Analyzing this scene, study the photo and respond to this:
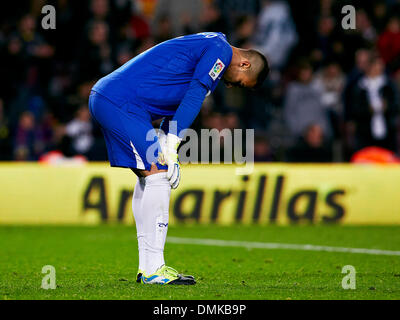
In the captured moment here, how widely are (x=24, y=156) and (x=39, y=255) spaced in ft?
17.2

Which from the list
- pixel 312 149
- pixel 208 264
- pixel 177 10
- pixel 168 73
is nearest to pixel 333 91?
pixel 312 149

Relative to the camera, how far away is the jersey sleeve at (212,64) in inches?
247

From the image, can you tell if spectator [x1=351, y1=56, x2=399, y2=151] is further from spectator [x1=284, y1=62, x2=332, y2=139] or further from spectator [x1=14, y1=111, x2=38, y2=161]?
spectator [x1=14, y1=111, x2=38, y2=161]

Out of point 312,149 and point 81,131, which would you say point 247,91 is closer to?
point 312,149

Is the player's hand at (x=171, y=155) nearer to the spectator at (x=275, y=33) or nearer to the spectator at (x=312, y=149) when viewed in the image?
the spectator at (x=312, y=149)

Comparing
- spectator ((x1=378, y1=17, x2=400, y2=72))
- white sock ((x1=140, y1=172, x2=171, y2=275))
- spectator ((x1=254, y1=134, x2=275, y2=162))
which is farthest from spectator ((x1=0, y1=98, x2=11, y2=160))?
white sock ((x1=140, y1=172, x2=171, y2=275))

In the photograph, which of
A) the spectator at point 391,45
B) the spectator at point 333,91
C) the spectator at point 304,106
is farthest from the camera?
the spectator at point 391,45

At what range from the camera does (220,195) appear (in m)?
12.4

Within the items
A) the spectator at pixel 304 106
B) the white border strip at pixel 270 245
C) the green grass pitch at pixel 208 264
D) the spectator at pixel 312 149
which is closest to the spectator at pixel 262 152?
the spectator at pixel 312 149

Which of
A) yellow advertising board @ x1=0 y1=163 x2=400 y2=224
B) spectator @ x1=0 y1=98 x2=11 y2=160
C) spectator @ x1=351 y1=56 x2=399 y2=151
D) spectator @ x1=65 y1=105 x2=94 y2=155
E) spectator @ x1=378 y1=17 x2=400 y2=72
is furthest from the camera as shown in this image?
spectator @ x1=378 y1=17 x2=400 y2=72

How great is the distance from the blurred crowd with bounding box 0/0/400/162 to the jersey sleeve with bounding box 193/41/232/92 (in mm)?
7330

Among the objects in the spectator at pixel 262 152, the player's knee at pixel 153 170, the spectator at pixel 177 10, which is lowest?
the spectator at pixel 262 152

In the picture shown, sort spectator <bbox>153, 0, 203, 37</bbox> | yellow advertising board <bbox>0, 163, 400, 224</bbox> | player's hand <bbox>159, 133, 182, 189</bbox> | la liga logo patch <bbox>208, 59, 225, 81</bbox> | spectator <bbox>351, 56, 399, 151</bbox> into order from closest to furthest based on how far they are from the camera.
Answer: player's hand <bbox>159, 133, 182, 189</bbox>, la liga logo patch <bbox>208, 59, 225, 81</bbox>, yellow advertising board <bbox>0, 163, 400, 224</bbox>, spectator <bbox>351, 56, 399, 151</bbox>, spectator <bbox>153, 0, 203, 37</bbox>

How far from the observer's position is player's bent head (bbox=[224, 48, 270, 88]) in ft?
21.5
